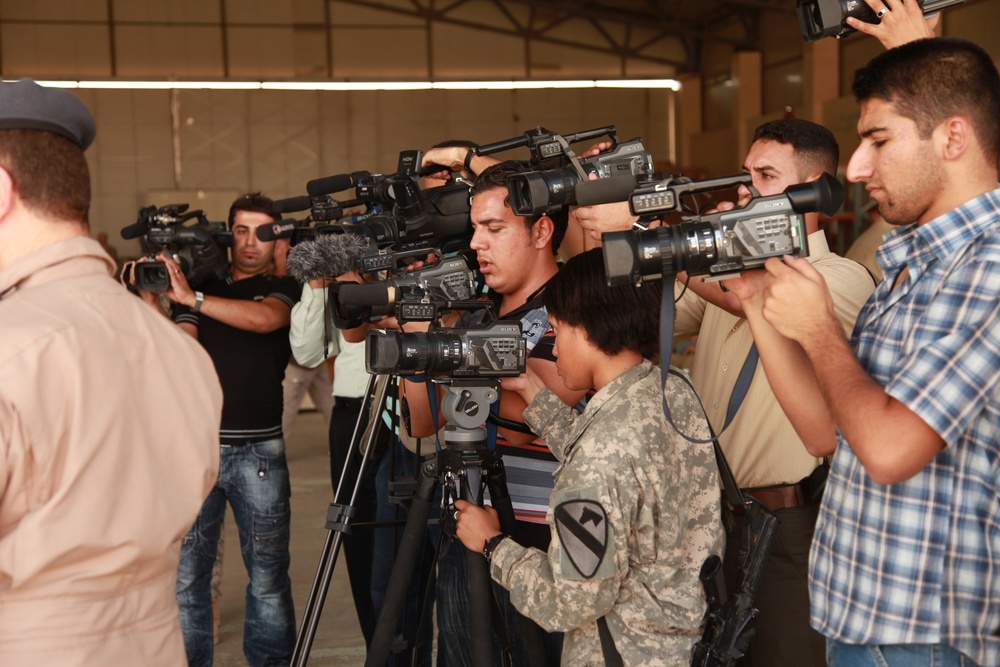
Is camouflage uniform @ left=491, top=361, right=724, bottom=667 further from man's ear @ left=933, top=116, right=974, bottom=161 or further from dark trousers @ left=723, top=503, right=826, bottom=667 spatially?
man's ear @ left=933, top=116, right=974, bottom=161

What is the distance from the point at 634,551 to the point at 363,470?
1.03 m

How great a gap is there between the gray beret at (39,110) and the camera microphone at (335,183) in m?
1.25

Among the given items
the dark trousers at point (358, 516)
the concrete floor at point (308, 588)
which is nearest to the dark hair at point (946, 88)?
the dark trousers at point (358, 516)

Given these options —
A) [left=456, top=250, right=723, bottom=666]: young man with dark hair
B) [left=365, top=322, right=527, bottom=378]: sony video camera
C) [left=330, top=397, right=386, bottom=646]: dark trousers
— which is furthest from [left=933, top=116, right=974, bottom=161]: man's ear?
[left=330, top=397, right=386, bottom=646]: dark trousers

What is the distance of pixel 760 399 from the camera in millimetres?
2234

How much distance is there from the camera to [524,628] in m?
1.97

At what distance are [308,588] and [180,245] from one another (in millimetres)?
1868

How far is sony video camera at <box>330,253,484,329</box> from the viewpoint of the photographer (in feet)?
6.75

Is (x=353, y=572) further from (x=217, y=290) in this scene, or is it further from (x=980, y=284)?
(x=980, y=284)

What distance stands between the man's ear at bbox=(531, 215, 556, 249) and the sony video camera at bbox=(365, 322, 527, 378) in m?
0.41

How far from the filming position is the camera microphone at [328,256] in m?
2.60

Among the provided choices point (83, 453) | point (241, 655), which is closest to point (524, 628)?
point (83, 453)

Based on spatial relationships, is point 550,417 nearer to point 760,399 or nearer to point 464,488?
point 464,488

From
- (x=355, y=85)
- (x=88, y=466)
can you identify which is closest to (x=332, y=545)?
(x=88, y=466)
